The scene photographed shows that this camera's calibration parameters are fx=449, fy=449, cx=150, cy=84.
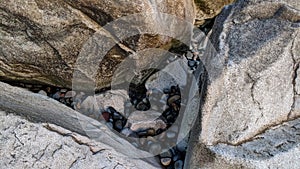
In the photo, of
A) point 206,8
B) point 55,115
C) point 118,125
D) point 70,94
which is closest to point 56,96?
point 70,94

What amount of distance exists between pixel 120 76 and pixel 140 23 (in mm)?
447

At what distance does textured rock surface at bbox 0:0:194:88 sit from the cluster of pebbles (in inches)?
5.2

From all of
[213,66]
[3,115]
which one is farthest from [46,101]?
[213,66]

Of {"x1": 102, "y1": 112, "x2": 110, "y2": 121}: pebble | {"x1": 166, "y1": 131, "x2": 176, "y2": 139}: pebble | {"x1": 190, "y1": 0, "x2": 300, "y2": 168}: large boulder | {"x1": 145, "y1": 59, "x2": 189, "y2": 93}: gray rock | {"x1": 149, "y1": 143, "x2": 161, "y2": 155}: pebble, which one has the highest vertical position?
{"x1": 190, "y1": 0, "x2": 300, "y2": 168}: large boulder

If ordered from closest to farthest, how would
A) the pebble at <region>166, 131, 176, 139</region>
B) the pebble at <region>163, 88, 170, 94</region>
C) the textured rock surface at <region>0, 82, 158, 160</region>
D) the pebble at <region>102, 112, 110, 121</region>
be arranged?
the textured rock surface at <region>0, 82, 158, 160</region>, the pebble at <region>166, 131, 176, 139</region>, the pebble at <region>102, 112, 110, 121</region>, the pebble at <region>163, 88, 170, 94</region>

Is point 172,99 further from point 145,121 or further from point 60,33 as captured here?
point 60,33

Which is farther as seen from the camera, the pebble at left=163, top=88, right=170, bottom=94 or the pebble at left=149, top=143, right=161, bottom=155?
the pebble at left=163, top=88, right=170, bottom=94

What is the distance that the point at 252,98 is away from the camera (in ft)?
5.75

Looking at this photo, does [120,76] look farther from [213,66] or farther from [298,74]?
[298,74]

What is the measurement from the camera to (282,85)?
1.80 metres

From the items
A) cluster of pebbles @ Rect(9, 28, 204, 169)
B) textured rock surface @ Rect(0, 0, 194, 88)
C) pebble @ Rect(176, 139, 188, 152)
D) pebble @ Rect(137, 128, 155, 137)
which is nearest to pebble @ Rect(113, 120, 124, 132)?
cluster of pebbles @ Rect(9, 28, 204, 169)

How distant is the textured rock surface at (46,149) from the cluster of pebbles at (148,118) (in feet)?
1.18

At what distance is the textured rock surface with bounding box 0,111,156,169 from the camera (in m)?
1.69

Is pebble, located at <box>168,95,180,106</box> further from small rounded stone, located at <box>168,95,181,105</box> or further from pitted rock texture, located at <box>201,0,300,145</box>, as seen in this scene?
pitted rock texture, located at <box>201,0,300,145</box>
